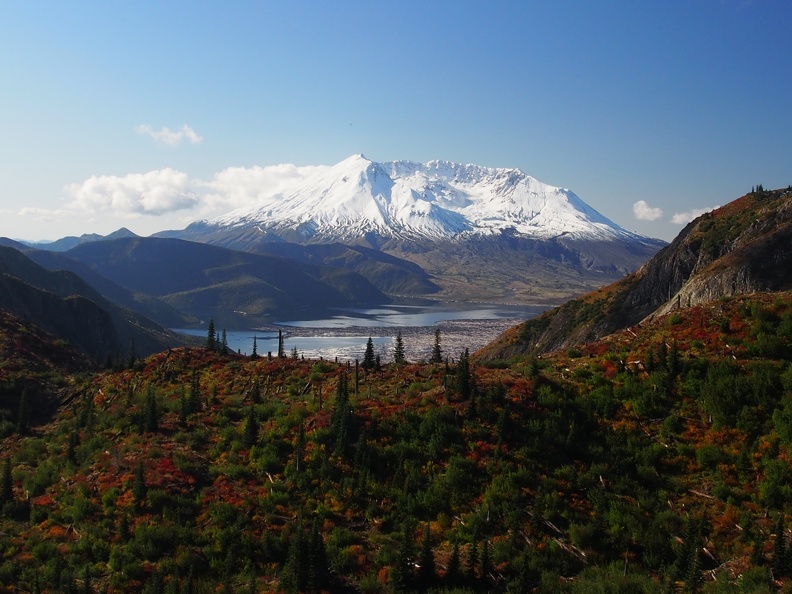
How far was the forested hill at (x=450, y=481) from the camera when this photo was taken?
1903cm

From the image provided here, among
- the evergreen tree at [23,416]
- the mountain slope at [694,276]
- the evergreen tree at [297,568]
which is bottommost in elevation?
the evergreen tree at [297,568]

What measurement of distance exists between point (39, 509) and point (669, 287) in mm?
80333

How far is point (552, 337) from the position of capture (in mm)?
92125

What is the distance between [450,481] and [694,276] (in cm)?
5725

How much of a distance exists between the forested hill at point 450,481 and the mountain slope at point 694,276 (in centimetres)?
3195

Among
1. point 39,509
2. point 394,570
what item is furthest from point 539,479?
point 39,509

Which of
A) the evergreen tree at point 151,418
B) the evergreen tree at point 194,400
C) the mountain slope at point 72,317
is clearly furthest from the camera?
the mountain slope at point 72,317

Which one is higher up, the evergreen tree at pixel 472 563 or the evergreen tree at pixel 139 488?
the evergreen tree at pixel 139 488

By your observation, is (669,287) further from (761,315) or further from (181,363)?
(181,363)

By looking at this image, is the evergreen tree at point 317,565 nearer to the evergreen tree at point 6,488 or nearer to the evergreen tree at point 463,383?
the evergreen tree at point 463,383

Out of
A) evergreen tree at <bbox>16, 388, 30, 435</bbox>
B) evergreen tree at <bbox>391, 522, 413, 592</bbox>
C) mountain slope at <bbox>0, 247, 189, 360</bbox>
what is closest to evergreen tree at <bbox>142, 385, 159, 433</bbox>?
evergreen tree at <bbox>16, 388, 30, 435</bbox>

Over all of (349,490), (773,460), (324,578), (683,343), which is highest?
(683,343)

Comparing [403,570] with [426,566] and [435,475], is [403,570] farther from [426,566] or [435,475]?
[435,475]

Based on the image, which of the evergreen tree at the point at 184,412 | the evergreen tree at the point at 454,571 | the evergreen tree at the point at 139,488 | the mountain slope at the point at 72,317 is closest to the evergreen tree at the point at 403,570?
the evergreen tree at the point at 454,571
